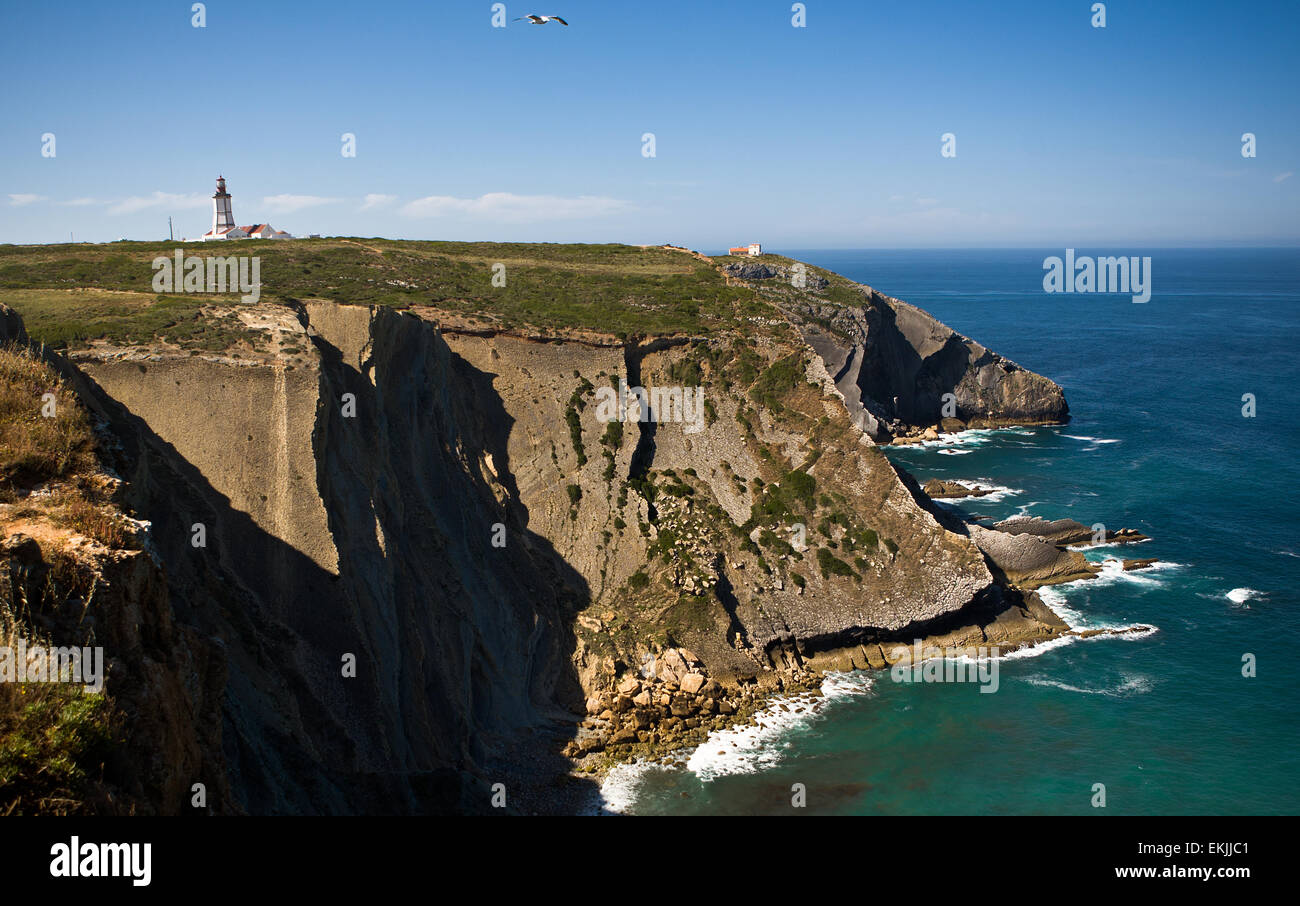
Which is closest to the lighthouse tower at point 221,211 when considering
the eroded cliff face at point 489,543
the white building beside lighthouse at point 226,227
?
the white building beside lighthouse at point 226,227

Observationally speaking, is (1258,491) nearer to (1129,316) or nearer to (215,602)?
(215,602)

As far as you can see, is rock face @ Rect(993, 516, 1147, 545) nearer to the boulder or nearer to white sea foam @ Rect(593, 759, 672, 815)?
the boulder

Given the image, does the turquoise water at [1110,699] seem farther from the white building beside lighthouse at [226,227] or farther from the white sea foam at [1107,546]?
the white building beside lighthouse at [226,227]

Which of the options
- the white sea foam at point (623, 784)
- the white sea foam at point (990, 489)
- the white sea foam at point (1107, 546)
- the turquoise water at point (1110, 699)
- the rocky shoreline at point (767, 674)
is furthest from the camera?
the white sea foam at point (990, 489)

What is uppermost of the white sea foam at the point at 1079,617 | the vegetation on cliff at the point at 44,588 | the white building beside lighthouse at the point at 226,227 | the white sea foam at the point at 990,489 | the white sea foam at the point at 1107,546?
the white building beside lighthouse at the point at 226,227

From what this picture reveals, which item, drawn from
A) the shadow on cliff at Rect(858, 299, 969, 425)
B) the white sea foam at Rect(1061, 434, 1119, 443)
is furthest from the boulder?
the white sea foam at Rect(1061, 434, 1119, 443)

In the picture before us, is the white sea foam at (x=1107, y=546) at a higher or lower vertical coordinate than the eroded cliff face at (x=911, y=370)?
lower

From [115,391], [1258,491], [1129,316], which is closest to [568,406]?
[115,391]
